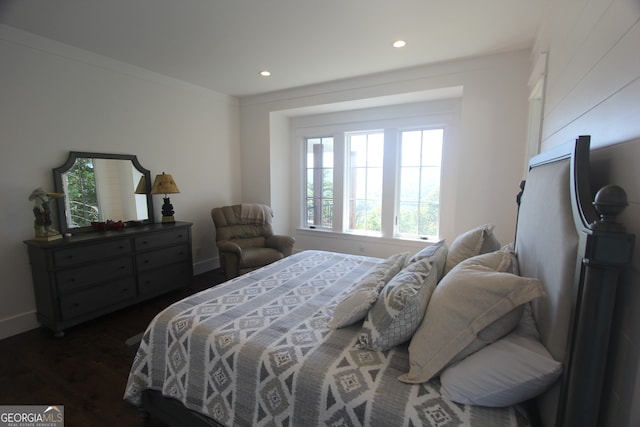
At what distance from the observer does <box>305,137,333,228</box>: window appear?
4.78 m

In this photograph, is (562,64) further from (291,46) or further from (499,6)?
(291,46)

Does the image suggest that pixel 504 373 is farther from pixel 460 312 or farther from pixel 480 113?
pixel 480 113

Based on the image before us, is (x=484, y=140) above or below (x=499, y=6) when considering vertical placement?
below

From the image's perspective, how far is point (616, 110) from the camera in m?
0.91

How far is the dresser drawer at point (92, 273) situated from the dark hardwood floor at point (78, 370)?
1.46 ft

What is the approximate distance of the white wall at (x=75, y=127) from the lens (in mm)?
2594

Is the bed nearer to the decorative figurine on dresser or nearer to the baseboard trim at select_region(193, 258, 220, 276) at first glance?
the decorative figurine on dresser

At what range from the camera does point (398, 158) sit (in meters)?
4.18

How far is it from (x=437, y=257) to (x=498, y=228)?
200 centimetres

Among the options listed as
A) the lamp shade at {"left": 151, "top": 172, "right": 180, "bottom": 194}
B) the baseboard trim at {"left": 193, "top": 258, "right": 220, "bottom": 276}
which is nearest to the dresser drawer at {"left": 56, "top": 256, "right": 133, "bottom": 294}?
the lamp shade at {"left": 151, "top": 172, "right": 180, "bottom": 194}

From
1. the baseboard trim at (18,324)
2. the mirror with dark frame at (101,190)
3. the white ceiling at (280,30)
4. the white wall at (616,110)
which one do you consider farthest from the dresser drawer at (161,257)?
the white wall at (616,110)

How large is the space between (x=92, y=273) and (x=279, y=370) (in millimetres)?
2522

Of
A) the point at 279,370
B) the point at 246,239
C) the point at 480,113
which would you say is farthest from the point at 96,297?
the point at 480,113

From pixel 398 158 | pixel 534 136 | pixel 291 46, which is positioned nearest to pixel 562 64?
pixel 534 136
